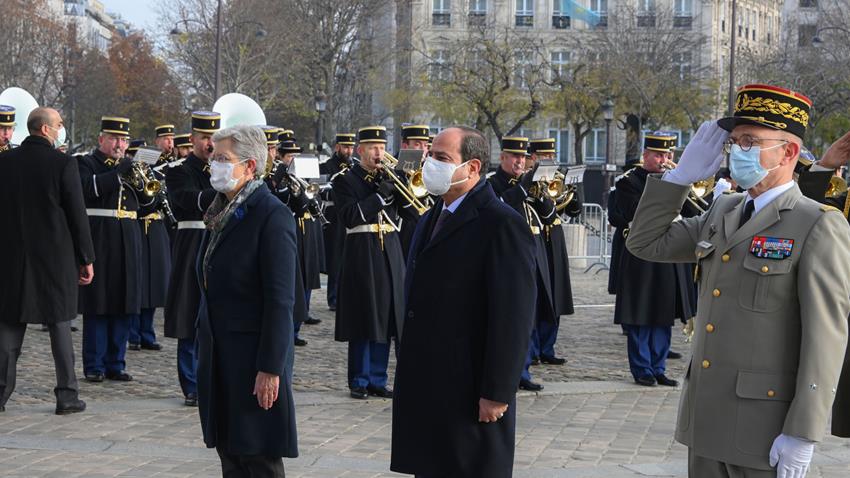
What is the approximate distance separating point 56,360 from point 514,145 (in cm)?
457

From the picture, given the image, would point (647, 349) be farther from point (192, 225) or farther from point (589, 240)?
point (589, 240)

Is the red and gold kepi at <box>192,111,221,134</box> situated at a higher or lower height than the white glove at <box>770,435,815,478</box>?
higher

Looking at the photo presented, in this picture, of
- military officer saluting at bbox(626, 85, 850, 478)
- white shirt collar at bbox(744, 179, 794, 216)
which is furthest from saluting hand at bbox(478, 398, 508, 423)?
white shirt collar at bbox(744, 179, 794, 216)

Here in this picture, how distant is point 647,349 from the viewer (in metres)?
11.4

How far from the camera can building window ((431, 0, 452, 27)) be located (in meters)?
66.1

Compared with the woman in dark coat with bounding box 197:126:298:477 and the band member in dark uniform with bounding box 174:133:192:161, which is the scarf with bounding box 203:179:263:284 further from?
the band member in dark uniform with bounding box 174:133:192:161

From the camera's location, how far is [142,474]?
759cm

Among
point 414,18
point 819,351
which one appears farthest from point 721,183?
point 414,18

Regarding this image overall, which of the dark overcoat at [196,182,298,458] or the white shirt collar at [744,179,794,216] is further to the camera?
the dark overcoat at [196,182,298,458]

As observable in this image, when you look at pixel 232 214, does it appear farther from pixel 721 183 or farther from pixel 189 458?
pixel 721 183

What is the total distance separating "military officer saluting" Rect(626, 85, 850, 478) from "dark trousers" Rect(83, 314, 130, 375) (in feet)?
23.0

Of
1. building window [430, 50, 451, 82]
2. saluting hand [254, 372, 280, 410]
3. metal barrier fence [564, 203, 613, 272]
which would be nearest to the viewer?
saluting hand [254, 372, 280, 410]

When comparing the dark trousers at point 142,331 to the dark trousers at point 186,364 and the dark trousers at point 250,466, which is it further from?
the dark trousers at point 250,466

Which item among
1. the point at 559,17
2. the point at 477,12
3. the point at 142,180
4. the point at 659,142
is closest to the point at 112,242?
the point at 142,180
